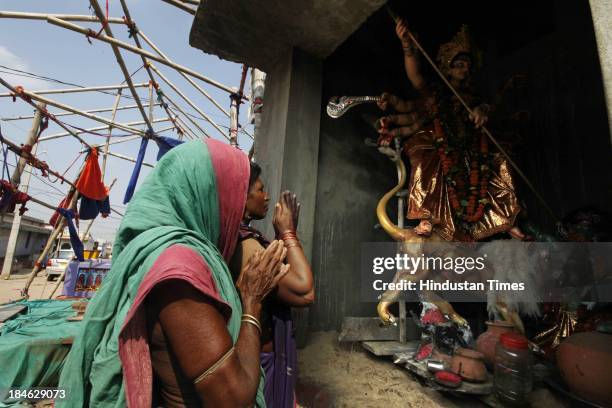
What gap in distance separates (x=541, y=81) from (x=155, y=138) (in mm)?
8104

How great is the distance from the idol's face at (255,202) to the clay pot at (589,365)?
2.45 m

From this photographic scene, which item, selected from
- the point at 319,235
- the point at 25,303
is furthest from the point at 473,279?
the point at 25,303

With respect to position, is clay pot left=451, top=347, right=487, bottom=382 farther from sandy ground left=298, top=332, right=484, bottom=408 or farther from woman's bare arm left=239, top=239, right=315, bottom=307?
woman's bare arm left=239, top=239, right=315, bottom=307

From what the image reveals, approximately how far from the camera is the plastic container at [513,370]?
75.8 inches

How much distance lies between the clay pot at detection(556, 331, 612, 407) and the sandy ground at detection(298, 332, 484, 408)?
660 millimetres

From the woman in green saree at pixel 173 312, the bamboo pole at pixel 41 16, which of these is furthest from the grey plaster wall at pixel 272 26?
the bamboo pole at pixel 41 16

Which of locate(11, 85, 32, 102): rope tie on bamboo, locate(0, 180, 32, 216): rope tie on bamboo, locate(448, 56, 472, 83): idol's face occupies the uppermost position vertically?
locate(11, 85, 32, 102): rope tie on bamboo

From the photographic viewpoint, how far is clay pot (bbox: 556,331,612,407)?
1.80 metres

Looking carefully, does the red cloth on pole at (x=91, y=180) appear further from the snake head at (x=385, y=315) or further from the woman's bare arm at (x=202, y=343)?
the woman's bare arm at (x=202, y=343)

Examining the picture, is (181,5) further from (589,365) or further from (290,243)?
(589,365)

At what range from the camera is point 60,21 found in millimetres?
4203

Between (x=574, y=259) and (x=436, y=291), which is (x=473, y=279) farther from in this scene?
(x=574, y=259)
